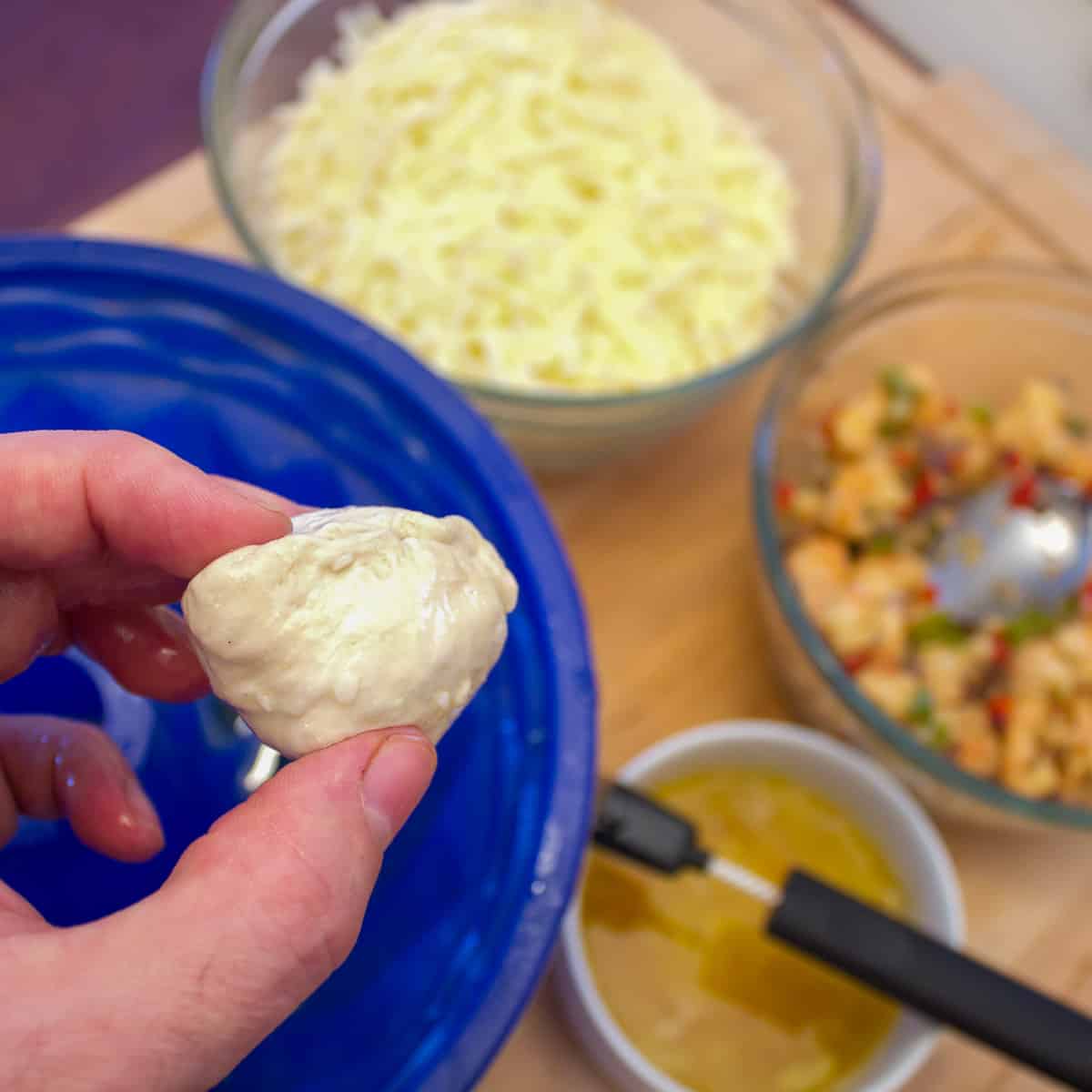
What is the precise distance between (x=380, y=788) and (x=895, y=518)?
63cm

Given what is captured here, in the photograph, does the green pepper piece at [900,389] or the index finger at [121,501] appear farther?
the green pepper piece at [900,389]

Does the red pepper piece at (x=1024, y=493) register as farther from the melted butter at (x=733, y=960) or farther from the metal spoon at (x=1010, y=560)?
the melted butter at (x=733, y=960)

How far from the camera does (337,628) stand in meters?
0.42

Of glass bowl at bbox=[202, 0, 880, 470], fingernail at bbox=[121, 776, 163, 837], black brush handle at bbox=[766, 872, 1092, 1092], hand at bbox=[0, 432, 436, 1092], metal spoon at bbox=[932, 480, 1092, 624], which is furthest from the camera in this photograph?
metal spoon at bbox=[932, 480, 1092, 624]

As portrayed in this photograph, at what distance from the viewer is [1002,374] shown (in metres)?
1.02

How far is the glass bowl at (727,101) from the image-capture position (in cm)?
79

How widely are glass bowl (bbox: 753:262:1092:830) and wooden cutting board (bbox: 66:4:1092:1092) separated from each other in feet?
0.21

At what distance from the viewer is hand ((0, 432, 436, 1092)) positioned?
0.35 metres

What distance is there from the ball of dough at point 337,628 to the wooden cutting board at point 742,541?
42 cm

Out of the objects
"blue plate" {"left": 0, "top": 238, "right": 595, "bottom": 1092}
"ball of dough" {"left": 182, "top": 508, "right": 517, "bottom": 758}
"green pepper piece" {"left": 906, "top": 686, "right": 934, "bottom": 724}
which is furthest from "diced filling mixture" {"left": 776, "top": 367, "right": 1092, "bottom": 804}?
"ball of dough" {"left": 182, "top": 508, "right": 517, "bottom": 758}

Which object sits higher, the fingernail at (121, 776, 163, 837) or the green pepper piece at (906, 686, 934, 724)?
the green pepper piece at (906, 686, 934, 724)

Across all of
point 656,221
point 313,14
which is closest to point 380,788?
point 656,221

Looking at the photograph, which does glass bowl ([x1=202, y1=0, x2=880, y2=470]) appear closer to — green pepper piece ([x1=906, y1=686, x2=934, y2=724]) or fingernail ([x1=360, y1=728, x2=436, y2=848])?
green pepper piece ([x1=906, y1=686, x2=934, y2=724])

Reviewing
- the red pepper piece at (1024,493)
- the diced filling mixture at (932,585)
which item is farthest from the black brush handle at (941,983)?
the red pepper piece at (1024,493)
